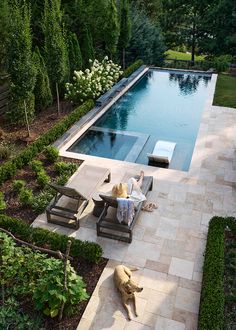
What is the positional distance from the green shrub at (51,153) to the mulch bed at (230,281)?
606 centimetres

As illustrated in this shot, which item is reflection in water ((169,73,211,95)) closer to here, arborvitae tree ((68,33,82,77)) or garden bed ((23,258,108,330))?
arborvitae tree ((68,33,82,77))

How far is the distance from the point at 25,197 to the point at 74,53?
1057cm

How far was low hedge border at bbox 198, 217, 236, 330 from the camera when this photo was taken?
18.7 feet

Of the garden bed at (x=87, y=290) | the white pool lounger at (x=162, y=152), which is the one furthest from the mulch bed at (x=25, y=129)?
the garden bed at (x=87, y=290)

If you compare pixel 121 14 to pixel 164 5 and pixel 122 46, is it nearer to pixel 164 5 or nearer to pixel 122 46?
pixel 122 46

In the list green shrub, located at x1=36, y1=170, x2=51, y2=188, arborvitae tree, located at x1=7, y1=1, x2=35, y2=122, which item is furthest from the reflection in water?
green shrub, located at x1=36, y1=170, x2=51, y2=188

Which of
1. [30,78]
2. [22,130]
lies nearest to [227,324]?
[30,78]

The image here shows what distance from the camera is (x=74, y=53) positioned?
1702 cm

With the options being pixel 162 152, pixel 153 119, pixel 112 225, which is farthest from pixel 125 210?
pixel 153 119

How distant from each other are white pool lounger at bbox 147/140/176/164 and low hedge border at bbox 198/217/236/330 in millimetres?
3716

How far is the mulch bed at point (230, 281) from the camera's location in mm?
6005

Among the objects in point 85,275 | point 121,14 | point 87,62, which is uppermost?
point 121,14

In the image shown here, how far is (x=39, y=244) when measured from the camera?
24.6 ft

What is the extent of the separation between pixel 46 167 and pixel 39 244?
3.88m
